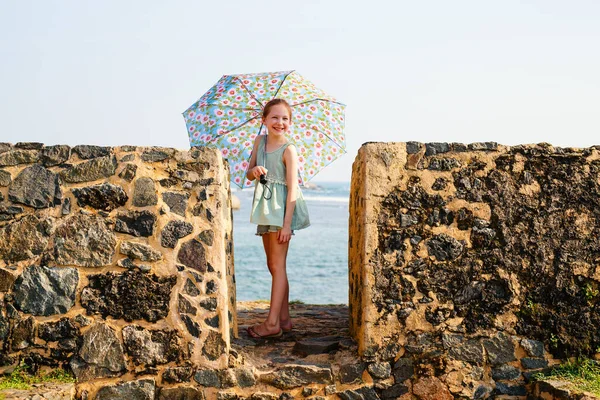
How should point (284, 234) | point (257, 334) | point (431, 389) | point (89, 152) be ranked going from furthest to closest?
1. point (257, 334)
2. point (284, 234)
3. point (431, 389)
4. point (89, 152)

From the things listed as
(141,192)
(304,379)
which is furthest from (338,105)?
(304,379)

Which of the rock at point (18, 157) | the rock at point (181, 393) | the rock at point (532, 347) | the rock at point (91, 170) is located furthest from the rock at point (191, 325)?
the rock at point (532, 347)

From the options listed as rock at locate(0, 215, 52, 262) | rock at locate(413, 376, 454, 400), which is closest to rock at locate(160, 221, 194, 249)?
rock at locate(0, 215, 52, 262)

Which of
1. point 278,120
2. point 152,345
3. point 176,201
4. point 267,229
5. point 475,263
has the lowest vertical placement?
point 152,345

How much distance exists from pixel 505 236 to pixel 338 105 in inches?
74.8

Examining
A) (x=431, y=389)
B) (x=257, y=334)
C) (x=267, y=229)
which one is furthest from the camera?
(x=257, y=334)

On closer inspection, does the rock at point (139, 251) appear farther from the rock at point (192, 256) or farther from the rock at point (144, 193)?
the rock at point (144, 193)

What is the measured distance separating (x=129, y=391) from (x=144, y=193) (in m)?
1.38

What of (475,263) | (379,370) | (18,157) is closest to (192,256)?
(18,157)

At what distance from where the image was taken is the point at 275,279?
5445 millimetres

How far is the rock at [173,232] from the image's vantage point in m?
4.90

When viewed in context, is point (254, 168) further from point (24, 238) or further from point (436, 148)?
point (24, 238)

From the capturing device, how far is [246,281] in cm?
1566

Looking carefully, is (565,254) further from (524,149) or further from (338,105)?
(338,105)
